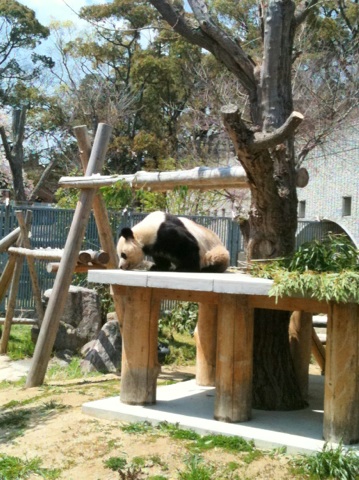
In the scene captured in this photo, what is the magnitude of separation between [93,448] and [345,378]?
2.02 metres

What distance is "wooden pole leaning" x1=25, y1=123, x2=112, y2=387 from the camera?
25.8 ft

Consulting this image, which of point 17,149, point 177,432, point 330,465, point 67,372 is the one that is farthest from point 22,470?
point 17,149

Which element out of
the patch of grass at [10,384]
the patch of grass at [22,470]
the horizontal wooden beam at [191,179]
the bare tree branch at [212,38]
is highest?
the bare tree branch at [212,38]

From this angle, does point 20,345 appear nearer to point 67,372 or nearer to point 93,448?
point 67,372

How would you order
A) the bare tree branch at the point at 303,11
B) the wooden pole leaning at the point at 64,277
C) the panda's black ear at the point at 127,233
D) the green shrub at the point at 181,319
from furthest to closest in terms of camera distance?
1. the green shrub at the point at 181,319
2. the wooden pole leaning at the point at 64,277
3. the panda's black ear at the point at 127,233
4. the bare tree branch at the point at 303,11

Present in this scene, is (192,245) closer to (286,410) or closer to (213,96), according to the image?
(286,410)

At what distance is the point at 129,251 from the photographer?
704cm

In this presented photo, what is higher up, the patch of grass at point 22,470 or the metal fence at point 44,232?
the metal fence at point 44,232

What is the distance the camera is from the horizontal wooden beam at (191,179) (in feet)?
21.4

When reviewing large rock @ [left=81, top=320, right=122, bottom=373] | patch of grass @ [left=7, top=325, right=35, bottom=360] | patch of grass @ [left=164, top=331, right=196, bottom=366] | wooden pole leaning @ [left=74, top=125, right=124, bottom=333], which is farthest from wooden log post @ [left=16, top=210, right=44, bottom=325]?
wooden pole leaning @ [left=74, top=125, right=124, bottom=333]

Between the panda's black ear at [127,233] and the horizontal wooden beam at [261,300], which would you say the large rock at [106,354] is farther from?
the horizontal wooden beam at [261,300]

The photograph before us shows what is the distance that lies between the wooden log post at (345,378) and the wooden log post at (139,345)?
177 centimetres

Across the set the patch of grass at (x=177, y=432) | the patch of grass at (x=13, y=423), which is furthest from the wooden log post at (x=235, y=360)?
the patch of grass at (x=13, y=423)

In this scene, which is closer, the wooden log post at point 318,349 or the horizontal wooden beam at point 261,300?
the horizontal wooden beam at point 261,300
